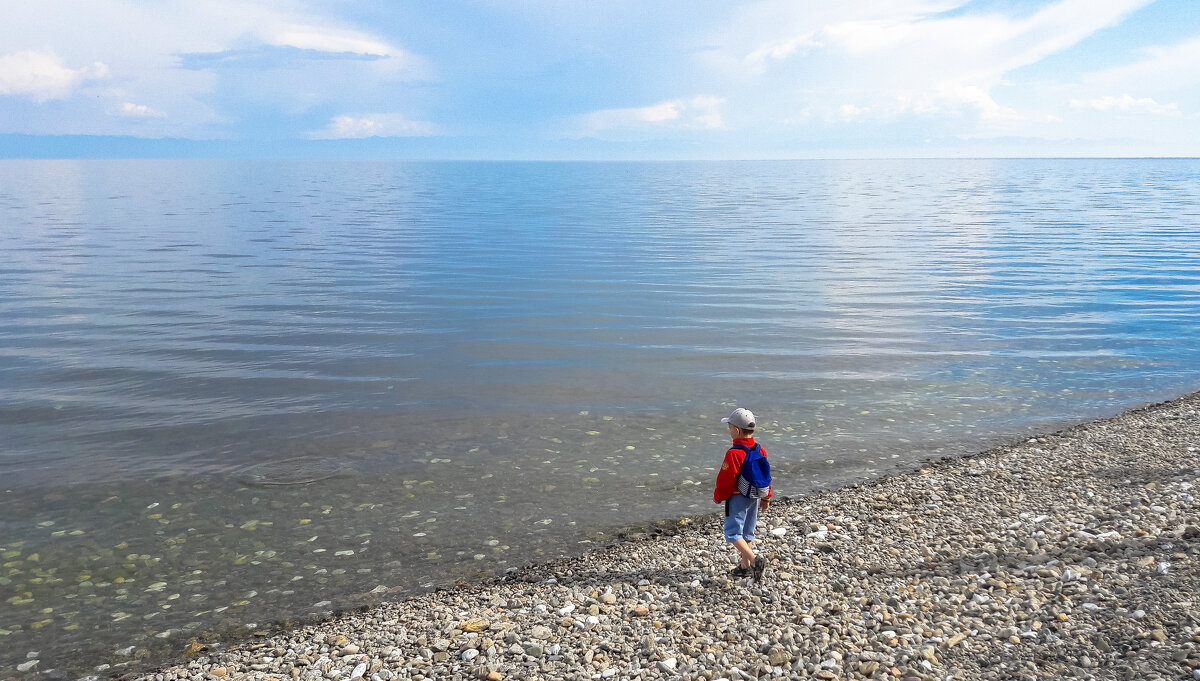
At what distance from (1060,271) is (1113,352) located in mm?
22078

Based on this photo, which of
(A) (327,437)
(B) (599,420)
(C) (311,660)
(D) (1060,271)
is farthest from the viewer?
(D) (1060,271)

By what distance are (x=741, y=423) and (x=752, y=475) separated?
2.37ft

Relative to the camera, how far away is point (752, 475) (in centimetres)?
996

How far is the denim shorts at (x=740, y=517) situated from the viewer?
33.5 ft

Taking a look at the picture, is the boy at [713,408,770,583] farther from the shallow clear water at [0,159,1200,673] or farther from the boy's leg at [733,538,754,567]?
the shallow clear water at [0,159,1200,673]

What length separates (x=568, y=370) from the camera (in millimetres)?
24000

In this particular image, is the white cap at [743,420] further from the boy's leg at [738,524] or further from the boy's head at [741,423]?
the boy's leg at [738,524]

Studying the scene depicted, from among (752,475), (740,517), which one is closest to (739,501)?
(740,517)

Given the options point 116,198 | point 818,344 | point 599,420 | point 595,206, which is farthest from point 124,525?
point 116,198

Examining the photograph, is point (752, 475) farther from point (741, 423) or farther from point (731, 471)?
point (741, 423)

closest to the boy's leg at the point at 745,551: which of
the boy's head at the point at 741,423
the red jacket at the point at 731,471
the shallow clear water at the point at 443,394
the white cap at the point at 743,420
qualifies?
the red jacket at the point at 731,471

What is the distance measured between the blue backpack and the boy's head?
21cm

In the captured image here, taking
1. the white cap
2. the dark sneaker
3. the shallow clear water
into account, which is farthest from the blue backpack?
the shallow clear water

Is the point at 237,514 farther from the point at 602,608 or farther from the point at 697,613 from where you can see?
the point at 697,613
